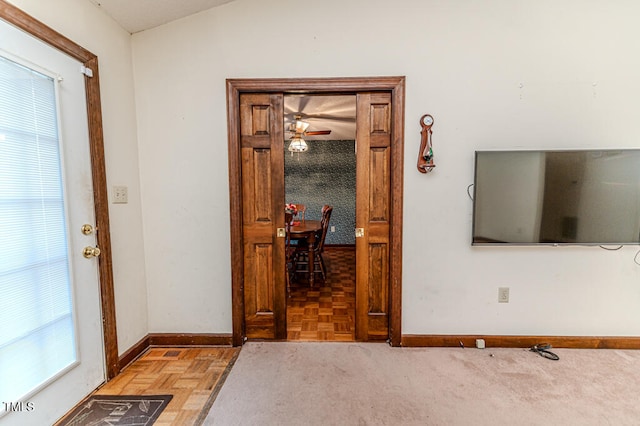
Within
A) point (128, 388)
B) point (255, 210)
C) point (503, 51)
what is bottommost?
point (128, 388)

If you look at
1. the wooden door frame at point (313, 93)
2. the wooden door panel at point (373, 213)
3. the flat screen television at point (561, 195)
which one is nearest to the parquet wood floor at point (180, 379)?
the wooden door frame at point (313, 93)

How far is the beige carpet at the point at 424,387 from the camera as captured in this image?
4.85 feet

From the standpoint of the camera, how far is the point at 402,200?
2068 millimetres

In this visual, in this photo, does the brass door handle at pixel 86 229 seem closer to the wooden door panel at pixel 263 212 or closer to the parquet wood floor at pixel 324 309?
the wooden door panel at pixel 263 212

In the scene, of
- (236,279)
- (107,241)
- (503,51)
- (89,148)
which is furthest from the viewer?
(236,279)

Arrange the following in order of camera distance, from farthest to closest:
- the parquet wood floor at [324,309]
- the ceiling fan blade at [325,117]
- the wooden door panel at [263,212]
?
the ceiling fan blade at [325,117] < the parquet wood floor at [324,309] < the wooden door panel at [263,212]

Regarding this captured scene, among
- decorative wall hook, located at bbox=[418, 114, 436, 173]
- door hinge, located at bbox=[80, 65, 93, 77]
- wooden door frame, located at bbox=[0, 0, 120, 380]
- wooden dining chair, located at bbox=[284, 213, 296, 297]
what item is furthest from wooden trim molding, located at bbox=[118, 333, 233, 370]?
decorative wall hook, located at bbox=[418, 114, 436, 173]

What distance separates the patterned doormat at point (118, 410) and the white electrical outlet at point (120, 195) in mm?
1217

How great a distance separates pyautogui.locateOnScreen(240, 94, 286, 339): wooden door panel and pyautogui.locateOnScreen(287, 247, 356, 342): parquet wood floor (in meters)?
0.32

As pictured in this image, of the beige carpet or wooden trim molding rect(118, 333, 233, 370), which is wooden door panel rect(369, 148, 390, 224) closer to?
the beige carpet

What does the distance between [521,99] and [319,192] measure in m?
3.96

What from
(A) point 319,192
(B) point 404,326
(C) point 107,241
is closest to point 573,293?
(B) point 404,326

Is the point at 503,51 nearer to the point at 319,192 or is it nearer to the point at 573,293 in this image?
the point at 573,293

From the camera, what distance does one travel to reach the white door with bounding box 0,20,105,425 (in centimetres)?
125
